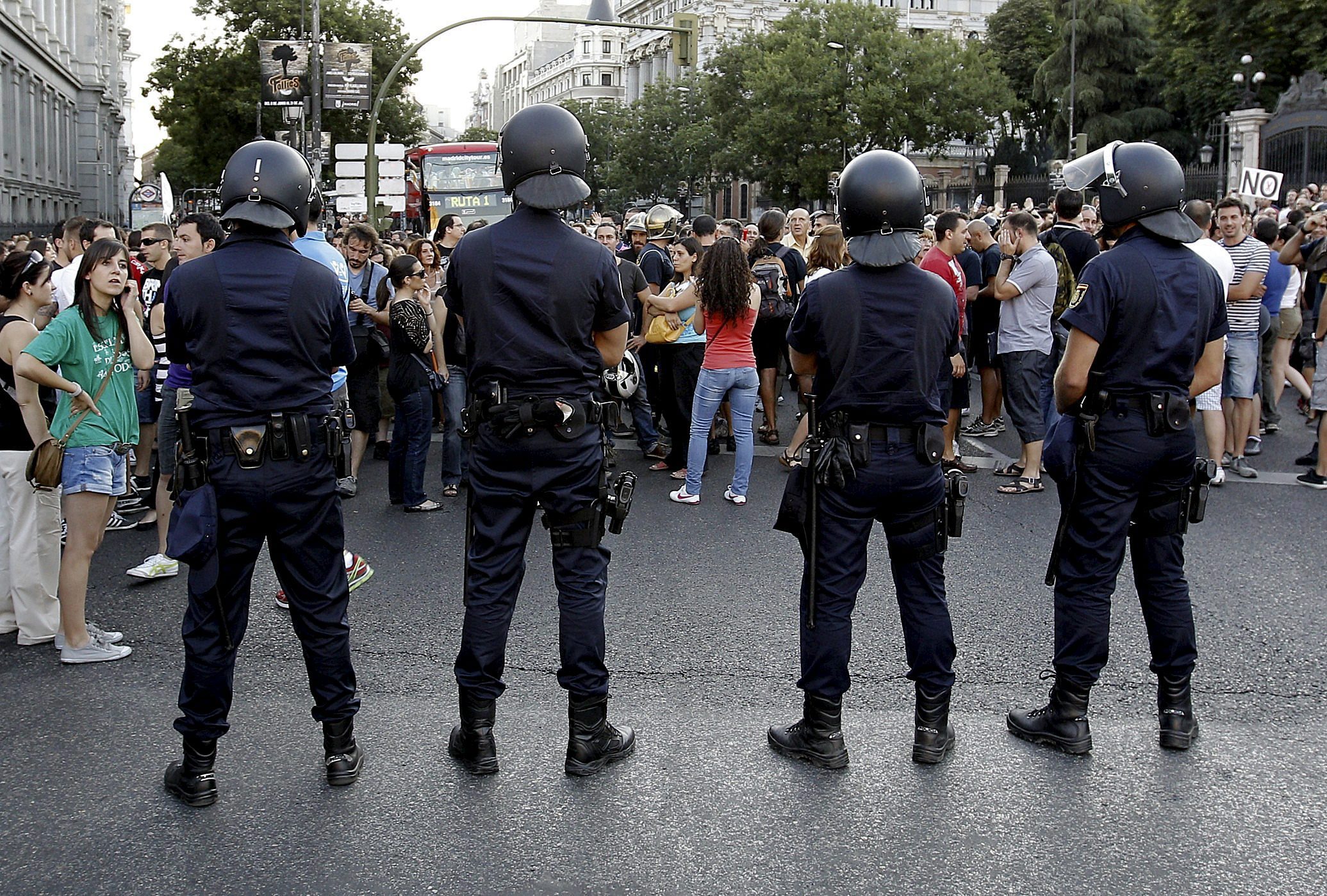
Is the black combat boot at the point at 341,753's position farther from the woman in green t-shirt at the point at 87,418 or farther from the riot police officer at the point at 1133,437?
the riot police officer at the point at 1133,437

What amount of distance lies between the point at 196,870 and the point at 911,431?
259cm

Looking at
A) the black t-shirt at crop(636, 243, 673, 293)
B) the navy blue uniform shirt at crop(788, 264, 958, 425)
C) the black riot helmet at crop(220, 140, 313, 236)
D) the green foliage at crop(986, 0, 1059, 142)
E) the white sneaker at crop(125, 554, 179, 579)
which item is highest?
the green foliage at crop(986, 0, 1059, 142)

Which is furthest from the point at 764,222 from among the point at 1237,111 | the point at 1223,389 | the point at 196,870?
the point at 1237,111

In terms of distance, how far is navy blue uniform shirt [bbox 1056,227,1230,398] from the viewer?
442cm

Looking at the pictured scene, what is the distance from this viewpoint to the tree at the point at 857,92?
176ft

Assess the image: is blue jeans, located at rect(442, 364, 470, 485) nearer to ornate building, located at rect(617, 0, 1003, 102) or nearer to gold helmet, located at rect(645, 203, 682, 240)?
gold helmet, located at rect(645, 203, 682, 240)

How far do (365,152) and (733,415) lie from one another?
13699 mm

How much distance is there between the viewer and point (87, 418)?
5477 mm

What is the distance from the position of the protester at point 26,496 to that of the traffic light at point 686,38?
1846cm

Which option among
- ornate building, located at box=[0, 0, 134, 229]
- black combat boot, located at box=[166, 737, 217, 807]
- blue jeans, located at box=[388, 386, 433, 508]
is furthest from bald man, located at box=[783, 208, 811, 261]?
ornate building, located at box=[0, 0, 134, 229]

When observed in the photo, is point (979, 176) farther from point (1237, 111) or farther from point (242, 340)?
point (242, 340)

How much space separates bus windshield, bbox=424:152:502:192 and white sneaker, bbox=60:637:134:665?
82.5 feet

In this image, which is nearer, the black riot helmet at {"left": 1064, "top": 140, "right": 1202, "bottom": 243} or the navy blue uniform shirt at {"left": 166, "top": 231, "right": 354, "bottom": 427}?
the navy blue uniform shirt at {"left": 166, "top": 231, "right": 354, "bottom": 427}

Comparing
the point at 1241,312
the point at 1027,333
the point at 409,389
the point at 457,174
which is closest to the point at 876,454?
the point at 409,389
